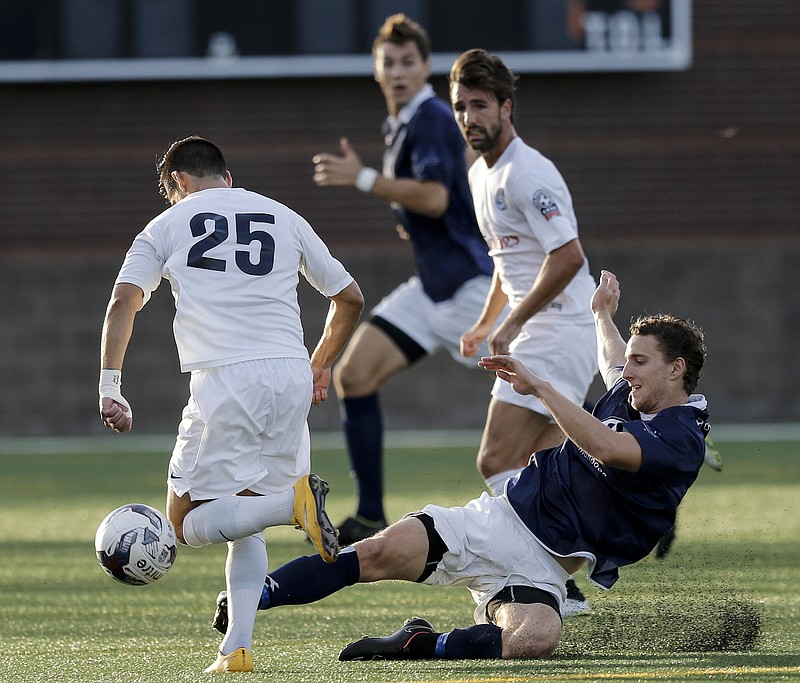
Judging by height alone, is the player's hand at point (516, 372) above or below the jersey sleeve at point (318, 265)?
below

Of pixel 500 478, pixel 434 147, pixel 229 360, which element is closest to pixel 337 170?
pixel 434 147

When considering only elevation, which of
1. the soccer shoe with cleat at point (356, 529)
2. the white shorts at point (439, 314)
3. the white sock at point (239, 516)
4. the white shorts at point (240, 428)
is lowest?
the soccer shoe with cleat at point (356, 529)

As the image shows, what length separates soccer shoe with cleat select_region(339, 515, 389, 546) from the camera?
767 cm

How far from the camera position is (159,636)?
5367mm

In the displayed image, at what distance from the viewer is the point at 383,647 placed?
4.82m

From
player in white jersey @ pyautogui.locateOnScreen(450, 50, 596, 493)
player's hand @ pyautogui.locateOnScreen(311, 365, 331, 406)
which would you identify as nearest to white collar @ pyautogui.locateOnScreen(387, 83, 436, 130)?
player in white jersey @ pyautogui.locateOnScreen(450, 50, 596, 493)

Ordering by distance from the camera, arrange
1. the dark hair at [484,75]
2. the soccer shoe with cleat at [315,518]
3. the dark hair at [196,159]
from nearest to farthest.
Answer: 1. the soccer shoe with cleat at [315,518]
2. the dark hair at [196,159]
3. the dark hair at [484,75]

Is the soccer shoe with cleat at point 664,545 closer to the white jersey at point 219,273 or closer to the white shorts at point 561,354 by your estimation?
the white shorts at point 561,354

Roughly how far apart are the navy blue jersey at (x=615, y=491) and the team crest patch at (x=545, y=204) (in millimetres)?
1295

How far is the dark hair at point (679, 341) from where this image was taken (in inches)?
190

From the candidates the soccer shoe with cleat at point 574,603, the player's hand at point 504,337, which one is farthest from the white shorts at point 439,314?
the soccer shoe with cleat at point 574,603

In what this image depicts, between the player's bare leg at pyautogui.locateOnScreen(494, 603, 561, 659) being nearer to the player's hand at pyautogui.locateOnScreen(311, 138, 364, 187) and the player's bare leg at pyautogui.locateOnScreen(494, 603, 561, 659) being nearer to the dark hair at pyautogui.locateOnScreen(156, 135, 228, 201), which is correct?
the dark hair at pyautogui.locateOnScreen(156, 135, 228, 201)

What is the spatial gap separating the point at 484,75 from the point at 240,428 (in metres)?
2.16

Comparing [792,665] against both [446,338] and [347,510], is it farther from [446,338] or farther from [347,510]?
[347,510]
